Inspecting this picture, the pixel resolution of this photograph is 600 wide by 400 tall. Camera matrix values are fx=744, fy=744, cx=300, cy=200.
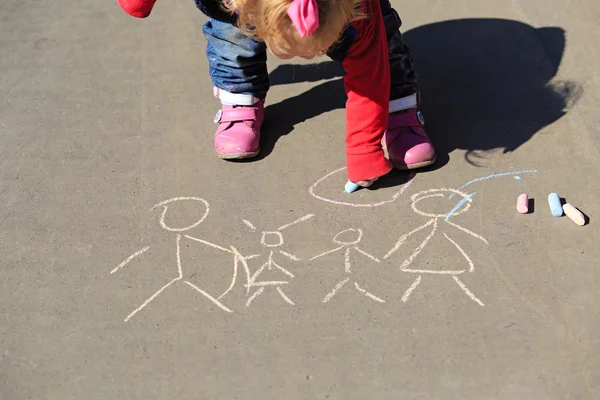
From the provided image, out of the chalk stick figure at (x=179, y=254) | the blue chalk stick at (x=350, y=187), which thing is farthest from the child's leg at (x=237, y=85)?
the blue chalk stick at (x=350, y=187)

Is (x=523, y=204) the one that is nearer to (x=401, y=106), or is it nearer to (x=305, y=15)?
(x=401, y=106)

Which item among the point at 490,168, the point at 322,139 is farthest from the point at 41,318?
the point at 490,168

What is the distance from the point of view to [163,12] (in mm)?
3299

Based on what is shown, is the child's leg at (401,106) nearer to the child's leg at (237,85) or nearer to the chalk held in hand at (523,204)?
the chalk held in hand at (523,204)

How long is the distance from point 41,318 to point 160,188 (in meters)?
0.59

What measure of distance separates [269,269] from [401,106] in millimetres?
759

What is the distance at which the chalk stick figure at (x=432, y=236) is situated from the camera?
208cm

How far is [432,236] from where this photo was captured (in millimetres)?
2219

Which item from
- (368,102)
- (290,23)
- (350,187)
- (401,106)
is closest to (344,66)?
(368,102)

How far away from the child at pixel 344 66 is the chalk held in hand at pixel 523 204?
0.32m

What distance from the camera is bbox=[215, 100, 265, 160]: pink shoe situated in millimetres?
2518

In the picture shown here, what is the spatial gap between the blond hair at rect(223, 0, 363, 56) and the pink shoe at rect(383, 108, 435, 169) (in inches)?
22.4

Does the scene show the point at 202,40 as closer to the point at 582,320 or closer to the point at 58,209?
the point at 58,209

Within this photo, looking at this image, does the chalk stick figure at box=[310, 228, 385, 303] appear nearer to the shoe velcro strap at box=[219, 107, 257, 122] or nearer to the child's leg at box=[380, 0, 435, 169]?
the child's leg at box=[380, 0, 435, 169]
